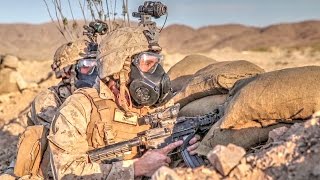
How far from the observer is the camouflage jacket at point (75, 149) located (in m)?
4.58

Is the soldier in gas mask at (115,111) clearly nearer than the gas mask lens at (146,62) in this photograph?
Yes

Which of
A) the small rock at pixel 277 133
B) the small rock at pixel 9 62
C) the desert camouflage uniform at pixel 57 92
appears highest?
the small rock at pixel 277 133

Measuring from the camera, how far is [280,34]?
6166 cm

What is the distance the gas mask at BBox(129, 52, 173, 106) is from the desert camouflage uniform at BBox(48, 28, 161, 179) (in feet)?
0.34

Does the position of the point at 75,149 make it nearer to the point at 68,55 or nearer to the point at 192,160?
the point at 192,160

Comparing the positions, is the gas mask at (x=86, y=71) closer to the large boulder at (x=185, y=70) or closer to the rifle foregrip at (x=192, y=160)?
the large boulder at (x=185, y=70)

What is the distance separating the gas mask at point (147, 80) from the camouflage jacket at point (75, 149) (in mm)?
371

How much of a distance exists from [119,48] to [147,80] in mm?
355

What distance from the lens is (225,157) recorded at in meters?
3.46

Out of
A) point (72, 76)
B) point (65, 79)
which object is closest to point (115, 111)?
point (72, 76)

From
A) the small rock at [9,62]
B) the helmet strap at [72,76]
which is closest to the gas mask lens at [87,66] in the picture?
the helmet strap at [72,76]

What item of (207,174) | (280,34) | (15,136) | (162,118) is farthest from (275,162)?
(280,34)

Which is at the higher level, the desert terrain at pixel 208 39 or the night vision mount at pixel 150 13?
the night vision mount at pixel 150 13

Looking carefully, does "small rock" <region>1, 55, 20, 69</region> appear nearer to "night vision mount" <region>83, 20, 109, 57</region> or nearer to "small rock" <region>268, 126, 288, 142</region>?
"night vision mount" <region>83, 20, 109, 57</region>
